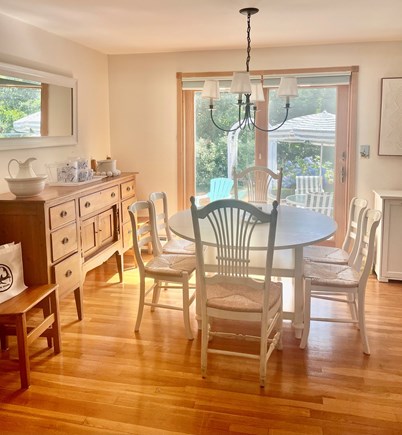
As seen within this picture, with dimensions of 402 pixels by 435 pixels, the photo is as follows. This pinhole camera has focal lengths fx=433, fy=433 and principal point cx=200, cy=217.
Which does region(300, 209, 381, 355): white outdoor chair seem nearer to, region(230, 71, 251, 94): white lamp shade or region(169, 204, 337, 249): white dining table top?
region(169, 204, 337, 249): white dining table top

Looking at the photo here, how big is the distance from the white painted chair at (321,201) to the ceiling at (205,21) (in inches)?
60.4

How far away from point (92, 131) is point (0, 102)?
1.50 m

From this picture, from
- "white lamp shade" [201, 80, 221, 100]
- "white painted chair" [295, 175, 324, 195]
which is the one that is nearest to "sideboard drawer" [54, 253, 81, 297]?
"white lamp shade" [201, 80, 221, 100]

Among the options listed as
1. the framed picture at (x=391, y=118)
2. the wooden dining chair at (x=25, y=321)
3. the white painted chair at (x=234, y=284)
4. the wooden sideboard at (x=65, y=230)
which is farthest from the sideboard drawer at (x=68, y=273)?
the framed picture at (x=391, y=118)

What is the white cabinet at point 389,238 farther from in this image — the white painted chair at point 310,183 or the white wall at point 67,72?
the white wall at point 67,72

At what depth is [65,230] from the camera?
10.1 ft

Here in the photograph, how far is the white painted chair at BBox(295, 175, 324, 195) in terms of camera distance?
4633mm

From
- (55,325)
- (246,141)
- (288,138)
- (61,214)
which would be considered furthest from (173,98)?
(55,325)

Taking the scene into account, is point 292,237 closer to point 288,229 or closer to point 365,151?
point 288,229

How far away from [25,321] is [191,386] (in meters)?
0.98

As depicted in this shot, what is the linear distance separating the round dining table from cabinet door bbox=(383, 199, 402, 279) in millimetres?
1052

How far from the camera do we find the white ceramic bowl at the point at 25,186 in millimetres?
2857

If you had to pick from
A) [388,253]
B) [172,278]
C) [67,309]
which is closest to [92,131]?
[67,309]

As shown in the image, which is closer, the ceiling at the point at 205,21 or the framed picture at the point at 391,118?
the ceiling at the point at 205,21
